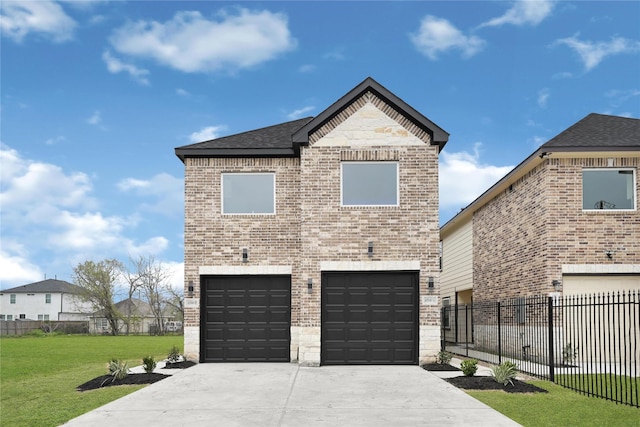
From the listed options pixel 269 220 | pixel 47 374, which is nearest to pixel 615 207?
pixel 269 220

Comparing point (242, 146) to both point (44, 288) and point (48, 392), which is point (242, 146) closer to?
point (48, 392)

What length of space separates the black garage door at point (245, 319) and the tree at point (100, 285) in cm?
3635

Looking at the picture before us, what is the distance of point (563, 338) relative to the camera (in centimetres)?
1753

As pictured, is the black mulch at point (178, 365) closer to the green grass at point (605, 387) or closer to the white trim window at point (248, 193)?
the white trim window at point (248, 193)

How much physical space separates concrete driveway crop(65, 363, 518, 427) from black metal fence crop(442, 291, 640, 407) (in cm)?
345

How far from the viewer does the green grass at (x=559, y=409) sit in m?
9.44

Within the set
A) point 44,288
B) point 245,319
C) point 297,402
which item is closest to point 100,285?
point 44,288

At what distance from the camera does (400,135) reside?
1750 centimetres

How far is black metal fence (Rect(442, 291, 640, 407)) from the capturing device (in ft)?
46.7

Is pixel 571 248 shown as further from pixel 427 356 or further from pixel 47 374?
pixel 47 374

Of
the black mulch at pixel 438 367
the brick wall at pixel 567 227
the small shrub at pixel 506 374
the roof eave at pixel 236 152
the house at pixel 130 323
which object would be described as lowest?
the house at pixel 130 323

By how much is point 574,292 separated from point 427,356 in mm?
4849

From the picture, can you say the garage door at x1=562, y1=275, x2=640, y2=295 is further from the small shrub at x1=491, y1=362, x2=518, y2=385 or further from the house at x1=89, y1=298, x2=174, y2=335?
the house at x1=89, y1=298, x2=174, y2=335

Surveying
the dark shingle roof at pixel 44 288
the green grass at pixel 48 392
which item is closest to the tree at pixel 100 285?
the dark shingle roof at pixel 44 288
